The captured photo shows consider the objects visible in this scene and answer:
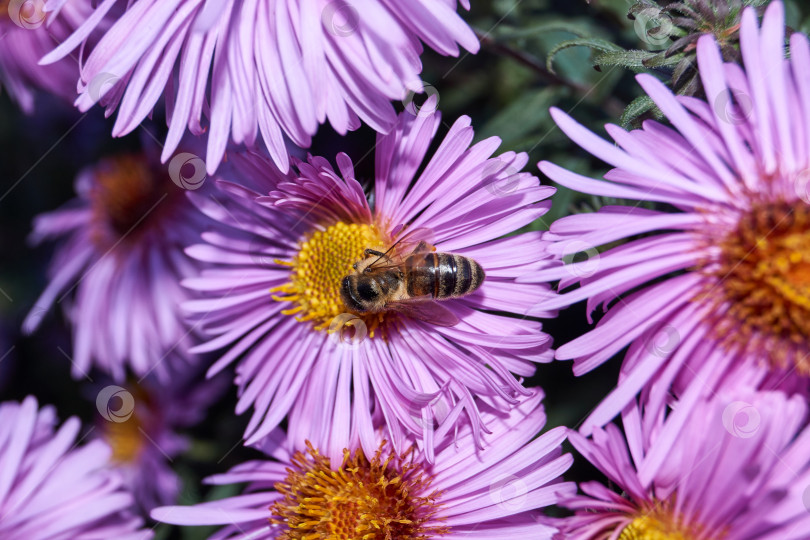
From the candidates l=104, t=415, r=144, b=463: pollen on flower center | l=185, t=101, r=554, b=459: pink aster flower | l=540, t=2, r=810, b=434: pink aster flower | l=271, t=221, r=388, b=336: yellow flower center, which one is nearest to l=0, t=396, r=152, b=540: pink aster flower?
l=185, t=101, r=554, b=459: pink aster flower

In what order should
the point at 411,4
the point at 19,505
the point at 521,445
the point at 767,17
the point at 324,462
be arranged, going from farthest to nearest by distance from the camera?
the point at 19,505, the point at 324,462, the point at 521,445, the point at 411,4, the point at 767,17

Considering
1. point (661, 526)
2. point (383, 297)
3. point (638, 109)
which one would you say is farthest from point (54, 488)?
point (638, 109)

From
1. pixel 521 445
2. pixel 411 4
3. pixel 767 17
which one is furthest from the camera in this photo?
pixel 521 445

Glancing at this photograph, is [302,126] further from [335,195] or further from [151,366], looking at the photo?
[151,366]

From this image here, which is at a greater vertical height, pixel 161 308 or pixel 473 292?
pixel 161 308

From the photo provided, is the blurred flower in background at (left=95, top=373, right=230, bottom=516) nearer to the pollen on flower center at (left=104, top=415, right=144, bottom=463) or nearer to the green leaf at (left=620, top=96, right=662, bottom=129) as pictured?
the pollen on flower center at (left=104, top=415, right=144, bottom=463)

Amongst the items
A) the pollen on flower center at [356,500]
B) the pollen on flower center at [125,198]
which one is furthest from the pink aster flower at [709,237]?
the pollen on flower center at [125,198]

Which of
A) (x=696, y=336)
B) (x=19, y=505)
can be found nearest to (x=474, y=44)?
(x=696, y=336)

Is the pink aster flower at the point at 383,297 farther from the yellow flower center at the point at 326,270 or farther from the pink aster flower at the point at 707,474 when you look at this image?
the pink aster flower at the point at 707,474
